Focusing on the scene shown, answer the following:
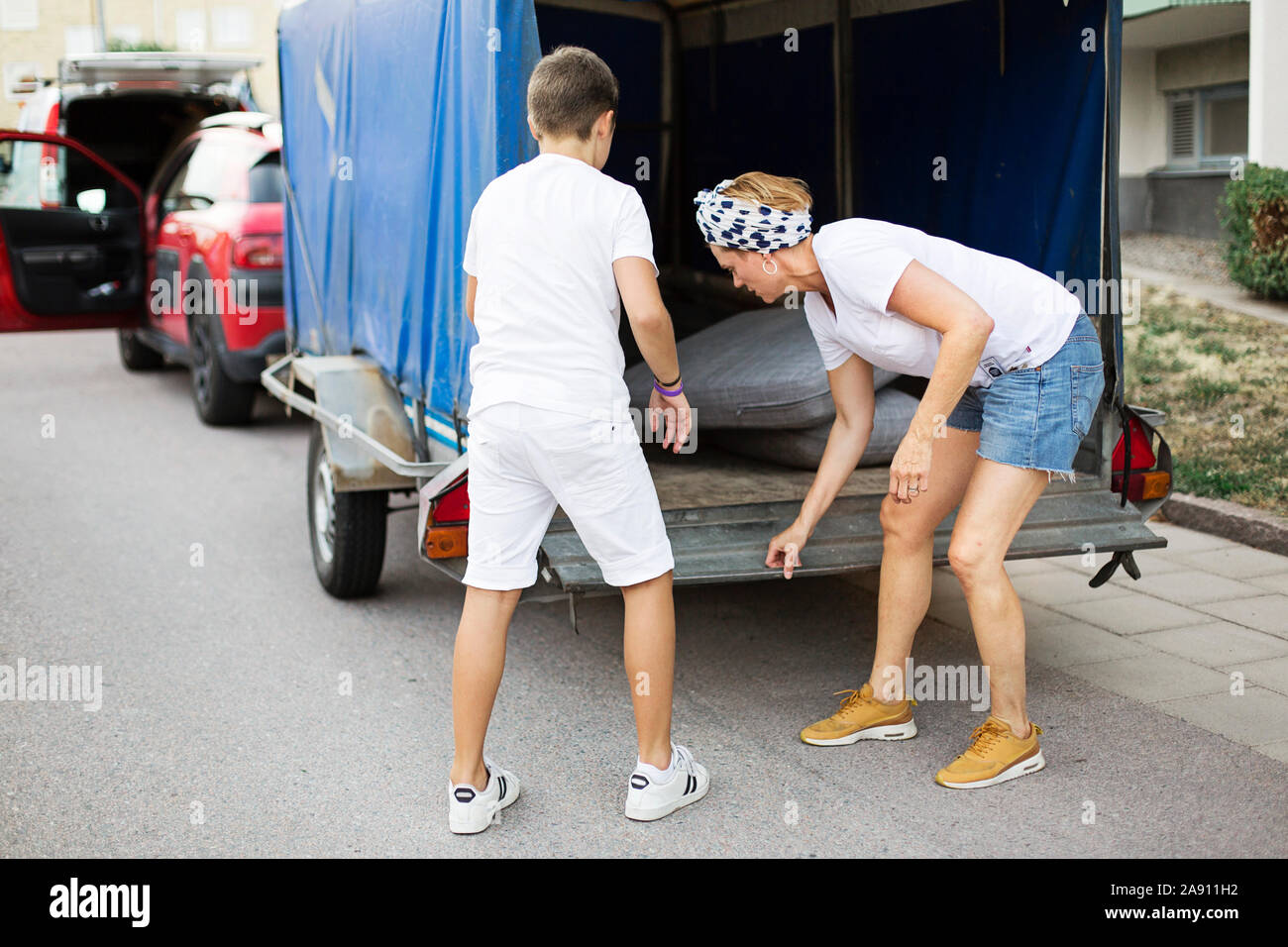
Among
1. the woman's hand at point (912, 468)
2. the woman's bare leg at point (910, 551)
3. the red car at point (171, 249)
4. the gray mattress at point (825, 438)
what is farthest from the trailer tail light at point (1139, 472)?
the red car at point (171, 249)

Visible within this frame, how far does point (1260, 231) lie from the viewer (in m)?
10.3

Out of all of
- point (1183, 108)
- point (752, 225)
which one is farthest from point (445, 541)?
point (1183, 108)

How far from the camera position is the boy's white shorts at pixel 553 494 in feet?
11.0

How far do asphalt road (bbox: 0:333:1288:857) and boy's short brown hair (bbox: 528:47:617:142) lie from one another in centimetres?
186

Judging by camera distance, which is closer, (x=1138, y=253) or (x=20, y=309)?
(x=20, y=309)

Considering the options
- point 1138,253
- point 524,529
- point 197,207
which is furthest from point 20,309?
point 1138,253

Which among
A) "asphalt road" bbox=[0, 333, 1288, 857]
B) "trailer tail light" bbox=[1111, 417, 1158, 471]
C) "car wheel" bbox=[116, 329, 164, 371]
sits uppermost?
"car wheel" bbox=[116, 329, 164, 371]

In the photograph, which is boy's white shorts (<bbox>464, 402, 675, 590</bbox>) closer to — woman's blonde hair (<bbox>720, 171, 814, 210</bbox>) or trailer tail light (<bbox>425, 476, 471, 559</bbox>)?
trailer tail light (<bbox>425, 476, 471, 559</bbox>)

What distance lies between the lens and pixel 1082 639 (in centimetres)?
502

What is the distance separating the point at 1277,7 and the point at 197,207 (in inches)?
404

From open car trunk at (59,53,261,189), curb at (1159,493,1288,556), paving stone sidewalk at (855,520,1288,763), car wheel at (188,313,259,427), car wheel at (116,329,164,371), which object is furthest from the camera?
car wheel at (116,329,164,371)

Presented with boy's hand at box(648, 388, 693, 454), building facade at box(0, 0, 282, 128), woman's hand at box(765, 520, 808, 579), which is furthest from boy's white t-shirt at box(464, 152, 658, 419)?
building facade at box(0, 0, 282, 128)

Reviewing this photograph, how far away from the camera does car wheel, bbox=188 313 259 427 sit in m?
9.27

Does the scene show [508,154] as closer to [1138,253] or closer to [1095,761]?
[1095,761]
